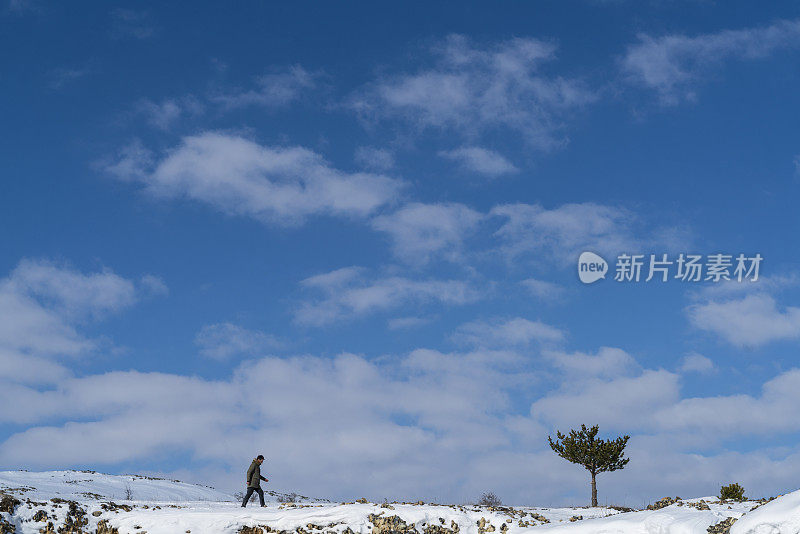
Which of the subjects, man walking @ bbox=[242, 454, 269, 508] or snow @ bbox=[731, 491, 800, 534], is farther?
man walking @ bbox=[242, 454, 269, 508]

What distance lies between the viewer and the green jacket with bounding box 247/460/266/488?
26000 mm

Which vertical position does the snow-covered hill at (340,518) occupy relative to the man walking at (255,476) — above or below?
below

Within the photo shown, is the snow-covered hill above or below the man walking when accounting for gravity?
below

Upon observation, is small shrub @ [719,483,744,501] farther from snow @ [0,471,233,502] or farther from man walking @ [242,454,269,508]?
snow @ [0,471,233,502]

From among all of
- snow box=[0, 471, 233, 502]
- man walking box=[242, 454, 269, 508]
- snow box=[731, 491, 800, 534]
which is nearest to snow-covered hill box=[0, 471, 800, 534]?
man walking box=[242, 454, 269, 508]

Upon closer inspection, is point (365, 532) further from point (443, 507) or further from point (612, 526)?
point (612, 526)

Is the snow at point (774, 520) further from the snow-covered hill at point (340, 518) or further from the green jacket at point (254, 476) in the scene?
the green jacket at point (254, 476)

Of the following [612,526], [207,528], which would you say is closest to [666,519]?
[612,526]

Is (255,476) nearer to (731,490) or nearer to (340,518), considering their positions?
(340,518)

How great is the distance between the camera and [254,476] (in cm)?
2605

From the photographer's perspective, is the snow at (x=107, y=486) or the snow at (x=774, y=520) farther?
the snow at (x=107, y=486)

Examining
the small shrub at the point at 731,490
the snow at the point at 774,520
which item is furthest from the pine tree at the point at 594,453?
the snow at the point at 774,520

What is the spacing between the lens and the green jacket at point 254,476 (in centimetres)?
2600

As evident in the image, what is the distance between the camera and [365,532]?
22.3 meters
